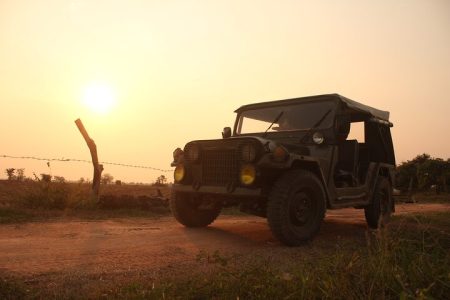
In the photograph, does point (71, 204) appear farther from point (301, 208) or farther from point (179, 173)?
point (301, 208)

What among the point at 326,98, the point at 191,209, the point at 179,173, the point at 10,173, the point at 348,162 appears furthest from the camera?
the point at 10,173

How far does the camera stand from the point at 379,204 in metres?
7.06

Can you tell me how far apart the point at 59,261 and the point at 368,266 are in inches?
102

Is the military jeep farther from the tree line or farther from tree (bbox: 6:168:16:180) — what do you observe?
the tree line

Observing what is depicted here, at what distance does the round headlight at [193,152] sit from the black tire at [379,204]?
3.27 meters

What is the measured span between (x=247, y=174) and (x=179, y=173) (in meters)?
1.26

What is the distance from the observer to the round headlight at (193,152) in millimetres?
5476

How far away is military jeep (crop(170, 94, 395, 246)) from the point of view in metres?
4.78

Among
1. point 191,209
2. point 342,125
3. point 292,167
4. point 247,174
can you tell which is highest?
point 342,125

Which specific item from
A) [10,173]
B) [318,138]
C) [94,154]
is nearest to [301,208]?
[318,138]

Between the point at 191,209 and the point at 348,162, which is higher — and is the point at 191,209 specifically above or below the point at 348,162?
below

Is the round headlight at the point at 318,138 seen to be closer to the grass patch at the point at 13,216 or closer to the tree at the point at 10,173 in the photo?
the grass patch at the point at 13,216

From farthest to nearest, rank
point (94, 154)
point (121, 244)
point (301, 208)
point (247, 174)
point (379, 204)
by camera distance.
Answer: point (94, 154), point (379, 204), point (301, 208), point (247, 174), point (121, 244)

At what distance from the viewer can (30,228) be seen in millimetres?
5668
